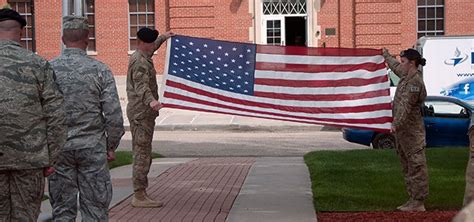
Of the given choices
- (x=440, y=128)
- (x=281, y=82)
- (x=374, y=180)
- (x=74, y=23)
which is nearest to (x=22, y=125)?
(x=74, y=23)

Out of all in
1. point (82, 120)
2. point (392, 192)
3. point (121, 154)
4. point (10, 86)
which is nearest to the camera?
point (10, 86)

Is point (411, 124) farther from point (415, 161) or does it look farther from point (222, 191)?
point (222, 191)

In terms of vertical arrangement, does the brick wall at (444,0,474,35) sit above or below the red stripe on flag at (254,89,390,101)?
above

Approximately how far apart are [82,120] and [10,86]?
1.50m

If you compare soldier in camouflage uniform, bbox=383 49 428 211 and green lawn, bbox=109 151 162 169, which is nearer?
soldier in camouflage uniform, bbox=383 49 428 211

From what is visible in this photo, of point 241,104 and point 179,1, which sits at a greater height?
point 179,1

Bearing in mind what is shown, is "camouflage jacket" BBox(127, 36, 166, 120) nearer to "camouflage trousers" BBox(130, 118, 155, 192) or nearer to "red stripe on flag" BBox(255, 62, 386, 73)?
"camouflage trousers" BBox(130, 118, 155, 192)

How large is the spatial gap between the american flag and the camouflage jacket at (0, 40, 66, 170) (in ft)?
13.8

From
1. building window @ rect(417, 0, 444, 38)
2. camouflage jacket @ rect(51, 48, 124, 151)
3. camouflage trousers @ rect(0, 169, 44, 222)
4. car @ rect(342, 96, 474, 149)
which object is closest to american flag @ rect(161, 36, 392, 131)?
camouflage jacket @ rect(51, 48, 124, 151)

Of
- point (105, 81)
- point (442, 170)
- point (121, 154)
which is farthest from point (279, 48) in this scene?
point (121, 154)

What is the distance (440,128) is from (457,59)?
913 cm

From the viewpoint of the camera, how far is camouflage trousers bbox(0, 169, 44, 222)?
6.59 metres

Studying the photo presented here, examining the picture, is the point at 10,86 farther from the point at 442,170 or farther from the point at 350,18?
the point at 350,18

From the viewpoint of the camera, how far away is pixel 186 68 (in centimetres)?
1112
